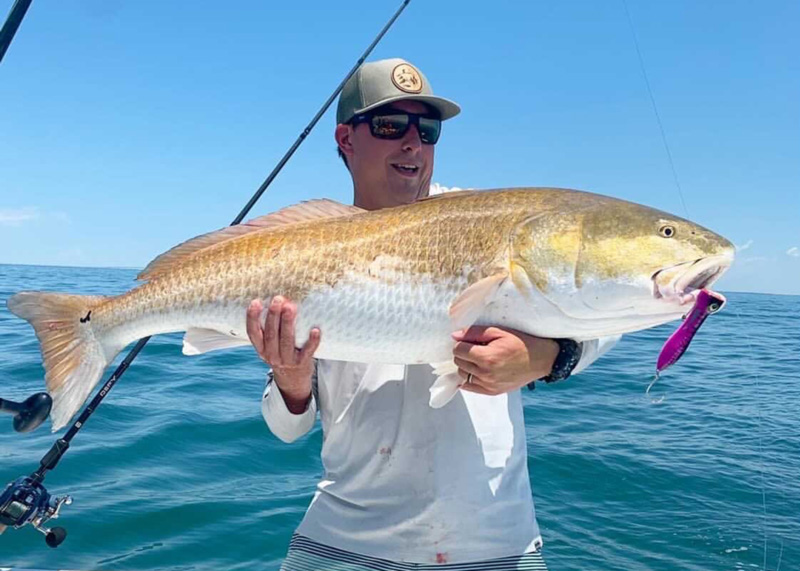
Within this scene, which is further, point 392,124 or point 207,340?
point 392,124

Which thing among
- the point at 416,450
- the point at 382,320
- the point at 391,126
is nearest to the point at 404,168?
the point at 391,126

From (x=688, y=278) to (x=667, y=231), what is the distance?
22cm

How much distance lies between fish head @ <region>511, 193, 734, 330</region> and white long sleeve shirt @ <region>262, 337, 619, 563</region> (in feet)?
1.53

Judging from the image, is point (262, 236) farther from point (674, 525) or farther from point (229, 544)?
point (674, 525)

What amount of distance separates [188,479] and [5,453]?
2.06 metres

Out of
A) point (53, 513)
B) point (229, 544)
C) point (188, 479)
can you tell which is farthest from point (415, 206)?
point (188, 479)

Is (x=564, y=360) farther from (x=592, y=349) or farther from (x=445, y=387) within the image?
(x=445, y=387)

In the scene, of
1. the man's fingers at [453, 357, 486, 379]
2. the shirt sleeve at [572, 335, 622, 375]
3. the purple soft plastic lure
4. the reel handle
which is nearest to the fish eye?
the purple soft plastic lure

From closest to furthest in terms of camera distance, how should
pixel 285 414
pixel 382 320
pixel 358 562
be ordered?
pixel 382 320 < pixel 358 562 < pixel 285 414

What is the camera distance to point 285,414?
2.90 m

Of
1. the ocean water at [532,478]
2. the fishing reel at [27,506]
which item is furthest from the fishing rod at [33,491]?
the ocean water at [532,478]

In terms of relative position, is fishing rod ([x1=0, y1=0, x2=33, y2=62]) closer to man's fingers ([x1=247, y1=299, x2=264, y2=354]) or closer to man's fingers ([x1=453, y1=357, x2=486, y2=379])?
man's fingers ([x1=247, y1=299, x2=264, y2=354])

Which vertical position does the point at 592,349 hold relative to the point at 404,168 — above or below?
below

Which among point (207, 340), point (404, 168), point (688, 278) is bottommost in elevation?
point (207, 340)
